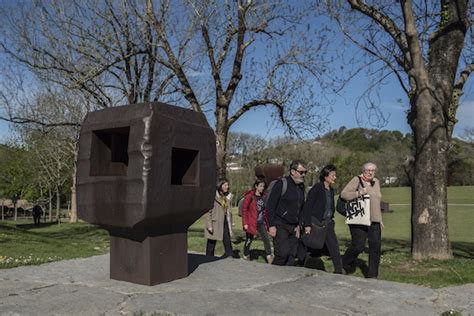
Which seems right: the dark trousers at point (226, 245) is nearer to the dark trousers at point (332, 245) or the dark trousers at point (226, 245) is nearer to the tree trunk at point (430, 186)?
the dark trousers at point (332, 245)

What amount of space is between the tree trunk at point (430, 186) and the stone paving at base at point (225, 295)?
3.31 meters

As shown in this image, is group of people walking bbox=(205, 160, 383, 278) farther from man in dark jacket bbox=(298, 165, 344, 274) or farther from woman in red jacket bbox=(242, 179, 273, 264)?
woman in red jacket bbox=(242, 179, 273, 264)

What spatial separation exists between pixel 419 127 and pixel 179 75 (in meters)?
7.10

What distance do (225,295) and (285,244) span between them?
6.74 feet

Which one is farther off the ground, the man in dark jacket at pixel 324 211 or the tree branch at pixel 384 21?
the tree branch at pixel 384 21

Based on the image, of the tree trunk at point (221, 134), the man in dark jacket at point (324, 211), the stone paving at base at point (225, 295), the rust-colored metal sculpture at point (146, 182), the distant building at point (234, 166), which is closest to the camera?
the stone paving at base at point (225, 295)

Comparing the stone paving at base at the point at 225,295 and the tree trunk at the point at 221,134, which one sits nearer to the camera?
the stone paving at base at the point at 225,295

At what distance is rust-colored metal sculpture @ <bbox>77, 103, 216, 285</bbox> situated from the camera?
18.4ft

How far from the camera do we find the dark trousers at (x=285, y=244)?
7125mm

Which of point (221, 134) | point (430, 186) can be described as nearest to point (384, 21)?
point (430, 186)

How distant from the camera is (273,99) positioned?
51.0 feet

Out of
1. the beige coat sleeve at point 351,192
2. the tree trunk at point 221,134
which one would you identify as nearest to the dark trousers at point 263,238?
the beige coat sleeve at point 351,192

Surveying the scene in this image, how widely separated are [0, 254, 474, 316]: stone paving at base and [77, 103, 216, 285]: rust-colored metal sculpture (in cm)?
32

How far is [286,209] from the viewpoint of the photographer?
7117mm
